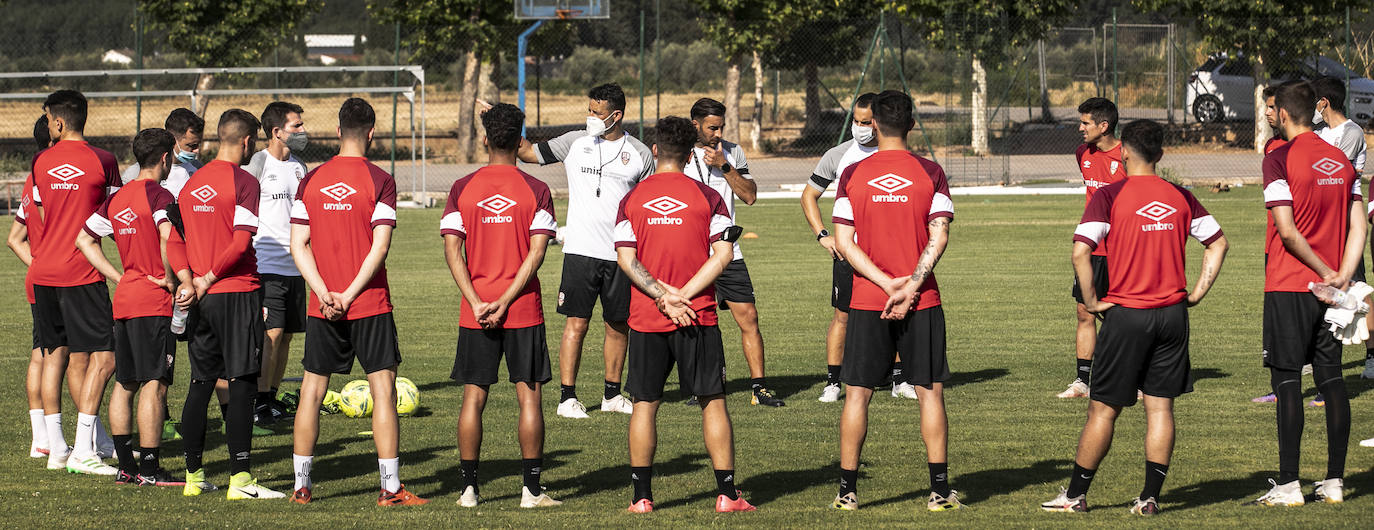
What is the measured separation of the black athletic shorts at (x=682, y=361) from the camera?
22.2 feet

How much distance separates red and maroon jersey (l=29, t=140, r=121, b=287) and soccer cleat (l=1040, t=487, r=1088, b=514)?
5.27 meters

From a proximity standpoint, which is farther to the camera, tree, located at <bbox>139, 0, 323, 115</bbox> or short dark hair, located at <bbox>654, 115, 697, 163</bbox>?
tree, located at <bbox>139, 0, 323, 115</bbox>

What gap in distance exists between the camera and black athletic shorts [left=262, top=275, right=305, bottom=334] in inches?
372

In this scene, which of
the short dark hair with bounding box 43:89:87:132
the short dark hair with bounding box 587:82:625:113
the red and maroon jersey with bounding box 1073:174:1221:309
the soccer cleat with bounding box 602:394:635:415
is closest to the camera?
the red and maroon jersey with bounding box 1073:174:1221:309

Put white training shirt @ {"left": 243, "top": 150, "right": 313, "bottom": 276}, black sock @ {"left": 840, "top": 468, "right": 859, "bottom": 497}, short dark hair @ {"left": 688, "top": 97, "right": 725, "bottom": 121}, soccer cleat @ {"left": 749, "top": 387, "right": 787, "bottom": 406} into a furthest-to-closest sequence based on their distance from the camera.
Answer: soccer cleat @ {"left": 749, "top": 387, "right": 787, "bottom": 406} < white training shirt @ {"left": 243, "top": 150, "right": 313, "bottom": 276} < short dark hair @ {"left": 688, "top": 97, "right": 725, "bottom": 121} < black sock @ {"left": 840, "top": 468, "right": 859, "bottom": 497}

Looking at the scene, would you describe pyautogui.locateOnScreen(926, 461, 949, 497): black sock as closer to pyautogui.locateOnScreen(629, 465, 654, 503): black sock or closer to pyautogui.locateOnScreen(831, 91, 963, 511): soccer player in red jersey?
pyautogui.locateOnScreen(831, 91, 963, 511): soccer player in red jersey

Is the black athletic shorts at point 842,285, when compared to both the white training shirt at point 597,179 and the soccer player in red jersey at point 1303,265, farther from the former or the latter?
the soccer player in red jersey at point 1303,265

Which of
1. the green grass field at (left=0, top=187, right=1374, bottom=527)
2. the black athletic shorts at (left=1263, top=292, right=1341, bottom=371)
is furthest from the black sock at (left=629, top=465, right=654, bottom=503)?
the black athletic shorts at (left=1263, top=292, right=1341, bottom=371)

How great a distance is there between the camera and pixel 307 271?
6.87 metres

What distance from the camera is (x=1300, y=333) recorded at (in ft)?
23.2

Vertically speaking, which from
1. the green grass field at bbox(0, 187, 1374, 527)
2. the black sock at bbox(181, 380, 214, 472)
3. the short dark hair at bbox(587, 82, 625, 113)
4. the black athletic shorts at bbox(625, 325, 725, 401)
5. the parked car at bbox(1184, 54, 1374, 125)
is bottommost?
the green grass field at bbox(0, 187, 1374, 527)

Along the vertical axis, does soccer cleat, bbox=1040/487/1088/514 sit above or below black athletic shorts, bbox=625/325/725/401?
below

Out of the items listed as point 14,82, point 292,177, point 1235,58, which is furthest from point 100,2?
point 292,177

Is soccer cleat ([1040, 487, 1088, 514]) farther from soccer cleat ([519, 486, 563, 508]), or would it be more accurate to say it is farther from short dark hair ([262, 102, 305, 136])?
short dark hair ([262, 102, 305, 136])
